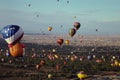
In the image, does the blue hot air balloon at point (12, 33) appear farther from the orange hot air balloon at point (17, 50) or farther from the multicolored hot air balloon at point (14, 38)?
the orange hot air balloon at point (17, 50)

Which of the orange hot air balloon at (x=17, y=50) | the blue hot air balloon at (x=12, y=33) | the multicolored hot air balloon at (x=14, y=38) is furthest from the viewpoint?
the blue hot air balloon at (x=12, y=33)

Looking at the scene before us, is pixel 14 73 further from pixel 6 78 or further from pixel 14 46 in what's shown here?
pixel 14 46

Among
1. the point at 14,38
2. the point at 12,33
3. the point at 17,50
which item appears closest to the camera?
the point at 17,50

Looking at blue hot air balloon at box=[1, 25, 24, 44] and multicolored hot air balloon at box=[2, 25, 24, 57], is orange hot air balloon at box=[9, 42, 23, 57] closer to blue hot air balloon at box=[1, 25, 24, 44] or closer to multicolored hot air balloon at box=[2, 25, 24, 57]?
multicolored hot air balloon at box=[2, 25, 24, 57]

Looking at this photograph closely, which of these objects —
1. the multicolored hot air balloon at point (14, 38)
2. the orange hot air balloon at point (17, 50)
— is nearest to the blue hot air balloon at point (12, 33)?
the multicolored hot air balloon at point (14, 38)

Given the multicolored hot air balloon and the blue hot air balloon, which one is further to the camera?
the blue hot air balloon

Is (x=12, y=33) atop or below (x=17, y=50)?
atop

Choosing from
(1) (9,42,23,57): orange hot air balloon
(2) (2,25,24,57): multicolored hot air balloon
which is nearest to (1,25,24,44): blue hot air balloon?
(2) (2,25,24,57): multicolored hot air balloon

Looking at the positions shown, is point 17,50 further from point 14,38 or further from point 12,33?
point 12,33

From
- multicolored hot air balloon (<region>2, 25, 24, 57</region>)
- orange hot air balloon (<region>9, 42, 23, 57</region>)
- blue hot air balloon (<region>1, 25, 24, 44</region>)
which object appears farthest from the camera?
blue hot air balloon (<region>1, 25, 24, 44</region>)

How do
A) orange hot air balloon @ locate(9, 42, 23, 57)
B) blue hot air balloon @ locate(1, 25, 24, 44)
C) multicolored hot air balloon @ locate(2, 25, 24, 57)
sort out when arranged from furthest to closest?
blue hot air balloon @ locate(1, 25, 24, 44) < multicolored hot air balloon @ locate(2, 25, 24, 57) < orange hot air balloon @ locate(9, 42, 23, 57)

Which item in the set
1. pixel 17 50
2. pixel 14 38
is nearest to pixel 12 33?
pixel 14 38
